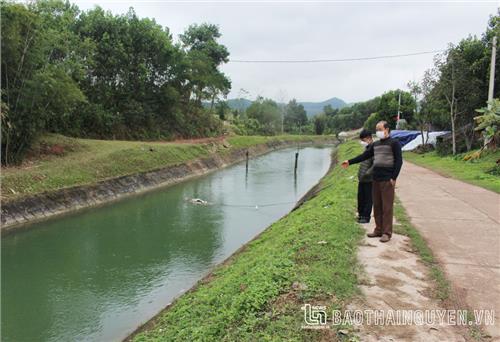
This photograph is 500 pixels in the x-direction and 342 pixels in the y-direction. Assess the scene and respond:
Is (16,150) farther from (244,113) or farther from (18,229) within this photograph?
(244,113)

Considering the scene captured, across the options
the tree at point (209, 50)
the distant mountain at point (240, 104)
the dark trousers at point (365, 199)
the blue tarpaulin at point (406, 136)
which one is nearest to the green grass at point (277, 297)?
the dark trousers at point (365, 199)

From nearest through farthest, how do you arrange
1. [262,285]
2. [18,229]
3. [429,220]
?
[262,285]
[429,220]
[18,229]

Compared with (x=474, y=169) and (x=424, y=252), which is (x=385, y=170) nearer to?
(x=424, y=252)

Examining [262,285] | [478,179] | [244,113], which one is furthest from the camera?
[244,113]

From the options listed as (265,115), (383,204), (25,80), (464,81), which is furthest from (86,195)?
(265,115)

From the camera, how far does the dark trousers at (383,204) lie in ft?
20.9

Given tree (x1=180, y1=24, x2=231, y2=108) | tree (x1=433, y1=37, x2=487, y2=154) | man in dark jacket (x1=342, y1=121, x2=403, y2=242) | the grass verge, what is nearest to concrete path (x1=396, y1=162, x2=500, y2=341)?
the grass verge

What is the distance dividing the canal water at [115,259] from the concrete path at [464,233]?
537 centimetres

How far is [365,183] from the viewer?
763cm

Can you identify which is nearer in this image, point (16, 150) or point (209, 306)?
point (209, 306)

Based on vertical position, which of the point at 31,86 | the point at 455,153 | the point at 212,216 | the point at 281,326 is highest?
the point at 31,86

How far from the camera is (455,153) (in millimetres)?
22656

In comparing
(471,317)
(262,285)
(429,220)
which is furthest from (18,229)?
(471,317)

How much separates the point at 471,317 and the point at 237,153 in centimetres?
3656
